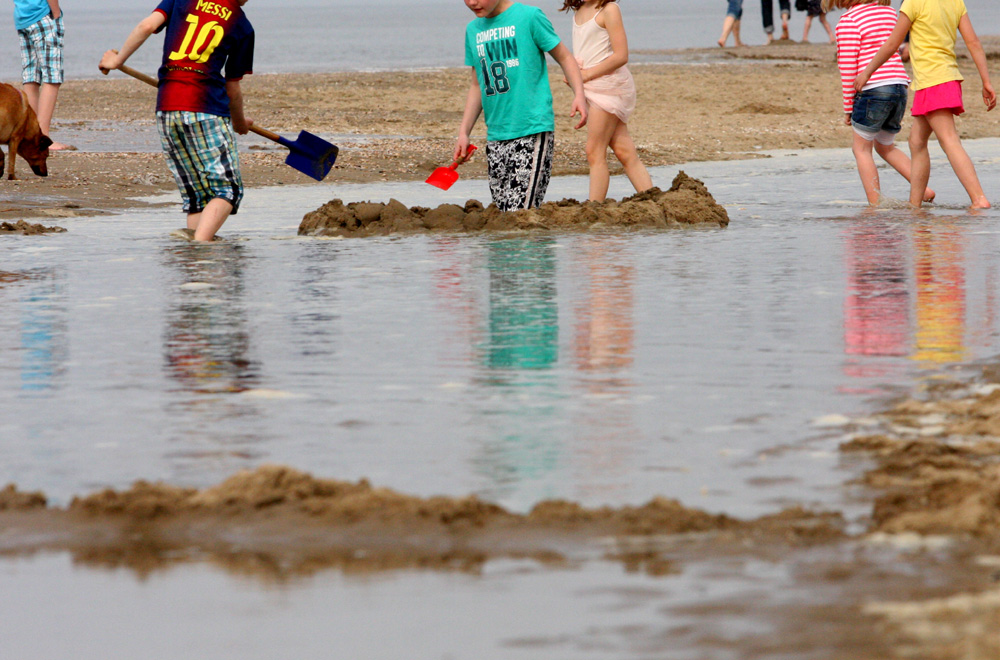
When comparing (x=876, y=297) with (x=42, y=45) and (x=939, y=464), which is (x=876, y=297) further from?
(x=42, y=45)

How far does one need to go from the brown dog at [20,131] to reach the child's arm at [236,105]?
3518 mm

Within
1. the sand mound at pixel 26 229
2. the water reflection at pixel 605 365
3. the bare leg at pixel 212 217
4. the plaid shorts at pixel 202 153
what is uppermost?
the plaid shorts at pixel 202 153

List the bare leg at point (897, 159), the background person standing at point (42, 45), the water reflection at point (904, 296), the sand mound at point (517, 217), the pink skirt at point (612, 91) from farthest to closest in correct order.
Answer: the background person standing at point (42, 45) < the bare leg at point (897, 159) < the pink skirt at point (612, 91) < the sand mound at point (517, 217) < the water reflection at point (904, 296)

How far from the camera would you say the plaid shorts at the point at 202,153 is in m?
7.72

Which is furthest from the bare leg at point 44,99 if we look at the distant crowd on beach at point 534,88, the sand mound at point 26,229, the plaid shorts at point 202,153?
the plaid shorts at point 202,153

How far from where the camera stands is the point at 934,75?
909cm

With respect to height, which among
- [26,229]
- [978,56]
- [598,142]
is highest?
[978,56]

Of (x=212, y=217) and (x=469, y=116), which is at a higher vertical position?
(x=469, y=116)

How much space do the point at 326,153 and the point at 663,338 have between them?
497 cm

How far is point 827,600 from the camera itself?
94.0 inches

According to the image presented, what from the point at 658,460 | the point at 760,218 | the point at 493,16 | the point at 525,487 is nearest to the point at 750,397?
the point at 658,460

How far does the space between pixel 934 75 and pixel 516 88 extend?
2891 mm

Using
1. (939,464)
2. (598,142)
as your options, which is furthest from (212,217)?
(939,464)

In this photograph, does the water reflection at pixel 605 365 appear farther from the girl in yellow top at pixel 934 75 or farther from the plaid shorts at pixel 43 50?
the plaid shorts at pixel 43 50
